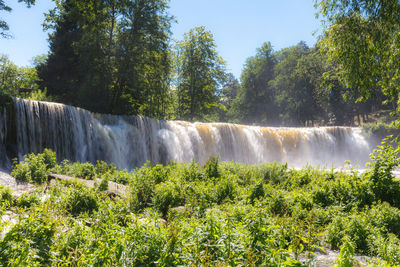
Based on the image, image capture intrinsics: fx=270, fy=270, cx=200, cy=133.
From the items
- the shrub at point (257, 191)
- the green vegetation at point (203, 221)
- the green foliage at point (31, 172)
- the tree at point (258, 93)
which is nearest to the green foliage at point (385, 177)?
the green vegetation at point (203, 221)

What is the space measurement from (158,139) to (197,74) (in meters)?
19.0

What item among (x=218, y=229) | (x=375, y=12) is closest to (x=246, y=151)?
(x=375, y=12)

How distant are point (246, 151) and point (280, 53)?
45042 mm

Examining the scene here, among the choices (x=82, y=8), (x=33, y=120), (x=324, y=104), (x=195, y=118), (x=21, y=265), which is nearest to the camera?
(x=21, y=265)

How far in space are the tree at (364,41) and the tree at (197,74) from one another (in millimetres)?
28004

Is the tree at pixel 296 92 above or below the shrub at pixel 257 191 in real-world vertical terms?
above

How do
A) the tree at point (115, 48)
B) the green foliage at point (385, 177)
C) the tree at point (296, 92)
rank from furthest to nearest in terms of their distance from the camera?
the tree at point (296, 92) → the tree at point (115, 48) → the green foliage at point (385, 177)

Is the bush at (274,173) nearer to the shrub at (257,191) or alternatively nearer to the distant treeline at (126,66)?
the shrub at (257,191)

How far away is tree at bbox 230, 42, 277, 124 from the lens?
5866 centimetres

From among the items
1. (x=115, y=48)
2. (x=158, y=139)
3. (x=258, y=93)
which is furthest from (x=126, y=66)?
(x=258, y=93)

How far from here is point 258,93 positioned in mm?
59594

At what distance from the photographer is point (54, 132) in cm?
1441

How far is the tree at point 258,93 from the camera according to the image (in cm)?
5866

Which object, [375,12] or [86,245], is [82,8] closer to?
[375,12]
